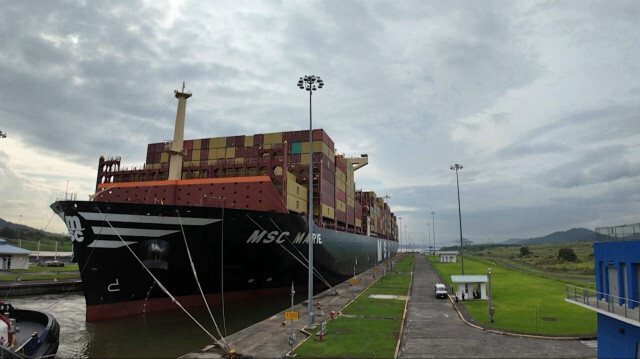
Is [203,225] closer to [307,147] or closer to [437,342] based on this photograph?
[437,342]

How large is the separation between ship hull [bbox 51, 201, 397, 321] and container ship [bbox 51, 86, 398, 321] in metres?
0.06

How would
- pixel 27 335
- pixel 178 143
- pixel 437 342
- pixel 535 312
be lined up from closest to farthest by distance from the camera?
pixel 437 342, pixel 27 335, pixel 535 312, pixel 178 143

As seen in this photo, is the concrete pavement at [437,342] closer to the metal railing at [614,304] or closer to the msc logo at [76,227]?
the metal railing at [614,304]

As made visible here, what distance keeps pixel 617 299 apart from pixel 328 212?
29.5m

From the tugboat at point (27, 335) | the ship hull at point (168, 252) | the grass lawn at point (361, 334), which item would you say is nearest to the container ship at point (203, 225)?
the ship hull at point (168, 252)

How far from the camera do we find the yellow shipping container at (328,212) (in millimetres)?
38938

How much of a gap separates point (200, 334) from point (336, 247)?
2437 centimetres

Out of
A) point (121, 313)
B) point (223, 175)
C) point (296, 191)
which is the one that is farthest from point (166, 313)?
point (296, 191)

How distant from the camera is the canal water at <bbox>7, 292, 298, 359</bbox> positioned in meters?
17.4

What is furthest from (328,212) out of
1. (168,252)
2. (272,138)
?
(168,252)

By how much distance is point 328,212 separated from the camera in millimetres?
40750

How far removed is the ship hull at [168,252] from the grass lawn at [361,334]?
25.4 ft

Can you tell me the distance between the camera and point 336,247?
43188 millimetres

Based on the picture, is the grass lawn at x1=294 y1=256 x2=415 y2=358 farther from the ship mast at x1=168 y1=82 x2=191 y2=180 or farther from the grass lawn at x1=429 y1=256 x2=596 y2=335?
the ship mast at x1=168 y1=82 x2=191 y2=180
